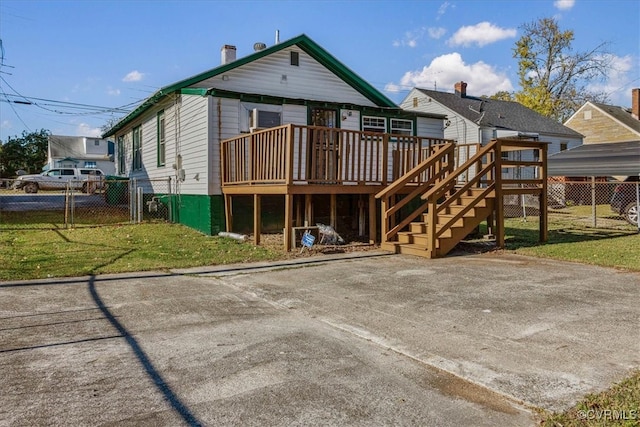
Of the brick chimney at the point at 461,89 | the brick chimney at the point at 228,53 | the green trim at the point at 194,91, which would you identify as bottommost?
the green trim at the point at 194,91

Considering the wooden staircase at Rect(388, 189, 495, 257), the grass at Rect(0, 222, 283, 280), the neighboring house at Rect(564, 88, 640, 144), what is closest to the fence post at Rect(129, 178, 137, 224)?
the grass at Rect(0, 222, 283, 280)

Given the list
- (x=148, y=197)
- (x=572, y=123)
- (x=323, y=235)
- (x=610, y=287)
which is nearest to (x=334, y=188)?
(x=323, y=235)

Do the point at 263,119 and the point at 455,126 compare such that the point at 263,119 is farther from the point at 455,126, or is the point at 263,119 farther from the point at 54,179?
the point at 54,179

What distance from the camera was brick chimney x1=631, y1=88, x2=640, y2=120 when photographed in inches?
1326

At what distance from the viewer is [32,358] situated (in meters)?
3.71

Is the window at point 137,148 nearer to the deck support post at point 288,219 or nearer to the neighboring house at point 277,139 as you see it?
the neighboring house at point 277,139

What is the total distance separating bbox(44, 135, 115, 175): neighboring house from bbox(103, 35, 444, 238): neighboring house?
4422 cm

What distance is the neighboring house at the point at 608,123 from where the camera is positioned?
3337 cm

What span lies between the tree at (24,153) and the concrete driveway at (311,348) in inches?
2236

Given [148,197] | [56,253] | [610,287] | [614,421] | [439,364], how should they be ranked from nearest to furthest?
[614,421], [439,364], [610,287], [56,253], [148,197]

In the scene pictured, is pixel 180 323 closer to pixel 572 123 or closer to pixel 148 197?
pixel 148 197

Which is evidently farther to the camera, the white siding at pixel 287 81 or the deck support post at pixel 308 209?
the white siding at pixel 287 81

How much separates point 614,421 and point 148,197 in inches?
611

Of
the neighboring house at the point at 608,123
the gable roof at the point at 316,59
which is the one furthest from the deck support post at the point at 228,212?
the neighboring house at the point at 608,123
